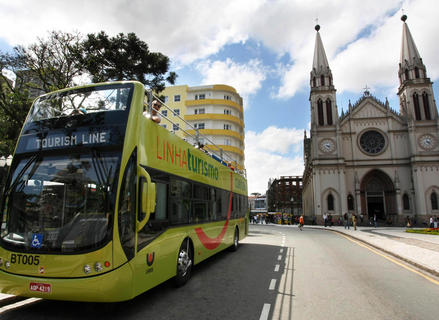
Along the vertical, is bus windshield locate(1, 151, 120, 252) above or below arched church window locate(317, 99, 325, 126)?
below

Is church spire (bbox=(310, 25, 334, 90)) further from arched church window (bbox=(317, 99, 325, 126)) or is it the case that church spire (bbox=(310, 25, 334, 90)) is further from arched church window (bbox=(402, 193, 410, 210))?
arched church window (bbox=(402, 193, 410, 210))

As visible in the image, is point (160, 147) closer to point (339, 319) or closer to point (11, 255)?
point (11, 255)

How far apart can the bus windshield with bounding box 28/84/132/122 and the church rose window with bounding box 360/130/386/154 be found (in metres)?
47.3

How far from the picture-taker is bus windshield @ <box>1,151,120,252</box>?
4.29m

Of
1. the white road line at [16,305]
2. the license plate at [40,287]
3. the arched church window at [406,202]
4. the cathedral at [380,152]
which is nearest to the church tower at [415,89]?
the cathedral at [380,152]

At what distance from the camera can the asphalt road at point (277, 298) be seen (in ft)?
15.7

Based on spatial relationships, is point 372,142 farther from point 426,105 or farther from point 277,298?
point 277,298

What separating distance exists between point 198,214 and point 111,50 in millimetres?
17147

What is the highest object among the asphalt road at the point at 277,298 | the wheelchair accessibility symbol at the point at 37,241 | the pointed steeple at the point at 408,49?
the pointed steeple at the point at 408,49

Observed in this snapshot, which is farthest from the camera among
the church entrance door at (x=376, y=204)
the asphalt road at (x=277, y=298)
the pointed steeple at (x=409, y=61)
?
the pointed steeple at (x=409, y=61)

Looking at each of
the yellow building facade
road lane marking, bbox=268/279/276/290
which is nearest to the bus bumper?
road lane marking, bbox=268/279/276/290

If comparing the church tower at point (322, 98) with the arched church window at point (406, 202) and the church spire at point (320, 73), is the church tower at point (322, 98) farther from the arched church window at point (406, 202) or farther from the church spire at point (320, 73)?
the arched church window at point (406, 202)

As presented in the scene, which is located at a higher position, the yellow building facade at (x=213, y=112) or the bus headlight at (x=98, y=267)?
the yellow building facade at (x=213, y=112)

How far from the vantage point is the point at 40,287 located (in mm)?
4223
